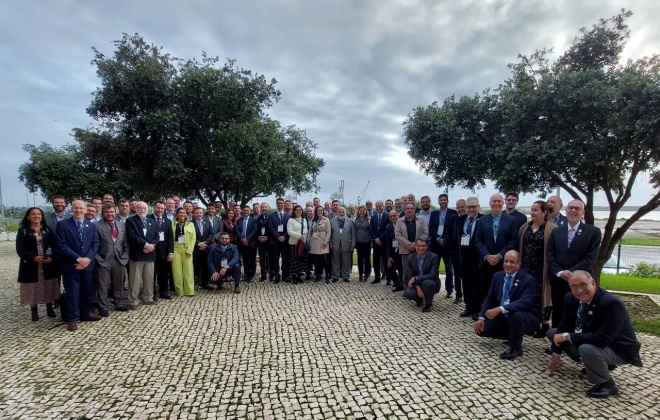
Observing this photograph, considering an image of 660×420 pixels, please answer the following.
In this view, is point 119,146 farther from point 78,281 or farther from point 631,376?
point 631,376

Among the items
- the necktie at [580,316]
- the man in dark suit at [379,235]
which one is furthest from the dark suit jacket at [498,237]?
the man in dark suit at [379,235]

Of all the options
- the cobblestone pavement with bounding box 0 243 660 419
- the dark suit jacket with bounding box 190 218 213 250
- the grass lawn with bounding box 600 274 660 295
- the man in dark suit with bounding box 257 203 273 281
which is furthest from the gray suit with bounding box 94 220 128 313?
the grass lawn with bounding box 600 274 660 295

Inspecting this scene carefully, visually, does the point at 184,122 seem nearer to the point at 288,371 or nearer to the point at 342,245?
the point at 342,245

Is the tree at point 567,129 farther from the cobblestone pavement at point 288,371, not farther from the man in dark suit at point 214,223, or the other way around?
the man in dark suit at point 214,223

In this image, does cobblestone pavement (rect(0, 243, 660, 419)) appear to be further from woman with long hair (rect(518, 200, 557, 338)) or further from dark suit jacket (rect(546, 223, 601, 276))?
dark suit jacket (rect(546, 223, 601, 276))

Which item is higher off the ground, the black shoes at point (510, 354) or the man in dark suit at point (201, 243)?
the man in dark suit at point (201, 243)

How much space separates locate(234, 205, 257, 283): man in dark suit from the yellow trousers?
1413mm

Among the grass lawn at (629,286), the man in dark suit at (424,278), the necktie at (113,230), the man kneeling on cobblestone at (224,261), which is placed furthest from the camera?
the grass lawn at (629,286)

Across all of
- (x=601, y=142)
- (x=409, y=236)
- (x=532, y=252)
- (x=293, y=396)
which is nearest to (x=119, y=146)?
(x=409, y=236)

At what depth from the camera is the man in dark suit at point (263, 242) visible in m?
8.70

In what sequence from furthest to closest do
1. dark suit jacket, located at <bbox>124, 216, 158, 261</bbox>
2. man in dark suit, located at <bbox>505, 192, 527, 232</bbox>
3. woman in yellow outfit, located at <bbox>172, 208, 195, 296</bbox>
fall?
1. woman in yellow outfit, located at <bbox>172, 208, 195, 296</bbox>
2. dark suit jacket, located at <bbox>124, 216, 158, 261</bbox>
3. man in dark suit, located at <bbox>505, 192, 527, 232</bbox>

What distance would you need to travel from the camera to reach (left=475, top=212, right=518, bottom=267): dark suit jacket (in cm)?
540

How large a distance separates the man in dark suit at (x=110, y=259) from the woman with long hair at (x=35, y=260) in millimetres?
668

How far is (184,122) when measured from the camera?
1173cm
